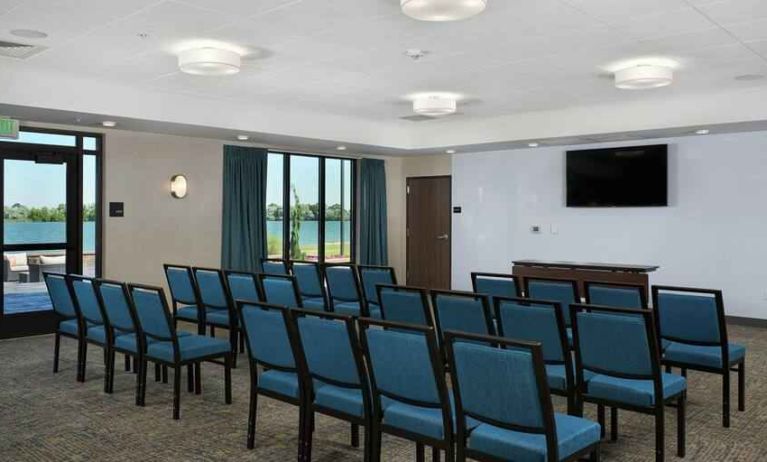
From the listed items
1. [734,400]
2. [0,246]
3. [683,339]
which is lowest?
[734,400]

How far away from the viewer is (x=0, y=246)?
6918mm

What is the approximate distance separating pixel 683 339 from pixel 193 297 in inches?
155

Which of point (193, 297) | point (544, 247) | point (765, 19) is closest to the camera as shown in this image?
point (765, 19)

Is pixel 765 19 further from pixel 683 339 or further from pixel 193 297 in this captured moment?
pixel 193 297

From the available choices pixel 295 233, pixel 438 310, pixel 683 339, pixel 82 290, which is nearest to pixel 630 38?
pixel 683 339

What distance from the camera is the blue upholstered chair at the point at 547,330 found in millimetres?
3484

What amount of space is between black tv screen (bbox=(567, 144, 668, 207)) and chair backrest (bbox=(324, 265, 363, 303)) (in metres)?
4.48

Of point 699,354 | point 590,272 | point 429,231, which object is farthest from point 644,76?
point 429,231

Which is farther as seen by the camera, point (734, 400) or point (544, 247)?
point (544, 247)

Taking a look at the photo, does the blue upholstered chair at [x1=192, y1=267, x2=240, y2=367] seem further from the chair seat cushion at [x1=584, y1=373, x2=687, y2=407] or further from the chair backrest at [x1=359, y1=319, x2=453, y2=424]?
the chair seat cushion at [x1=584, y1=373, x2=687, y2=407]

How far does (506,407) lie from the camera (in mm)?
2506

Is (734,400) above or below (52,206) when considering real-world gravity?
below

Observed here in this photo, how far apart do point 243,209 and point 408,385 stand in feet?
22.0

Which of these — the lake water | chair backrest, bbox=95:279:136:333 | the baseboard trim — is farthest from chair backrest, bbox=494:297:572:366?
the lake water
